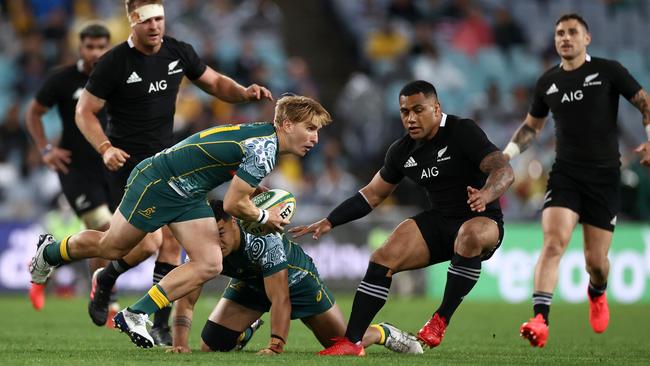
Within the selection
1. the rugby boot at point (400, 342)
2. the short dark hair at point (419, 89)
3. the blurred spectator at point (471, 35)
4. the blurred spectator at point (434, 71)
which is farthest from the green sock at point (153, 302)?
the blurred spectator at point (471, 35)

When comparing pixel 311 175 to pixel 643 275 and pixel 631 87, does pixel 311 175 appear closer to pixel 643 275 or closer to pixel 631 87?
pixel 643 275

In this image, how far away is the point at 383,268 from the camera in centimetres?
866

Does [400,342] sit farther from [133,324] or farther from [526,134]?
[526,134]

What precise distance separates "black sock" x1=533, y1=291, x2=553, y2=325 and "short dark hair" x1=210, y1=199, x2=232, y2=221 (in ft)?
8.64

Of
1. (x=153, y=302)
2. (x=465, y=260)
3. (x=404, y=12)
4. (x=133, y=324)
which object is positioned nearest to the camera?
(x=133, y=324)

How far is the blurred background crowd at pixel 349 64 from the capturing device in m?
18.3

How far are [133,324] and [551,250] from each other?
3592 millimetres

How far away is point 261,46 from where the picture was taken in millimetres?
20922

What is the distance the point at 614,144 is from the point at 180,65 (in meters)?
3.78

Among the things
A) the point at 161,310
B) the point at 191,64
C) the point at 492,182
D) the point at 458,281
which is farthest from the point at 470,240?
the point at 191,64

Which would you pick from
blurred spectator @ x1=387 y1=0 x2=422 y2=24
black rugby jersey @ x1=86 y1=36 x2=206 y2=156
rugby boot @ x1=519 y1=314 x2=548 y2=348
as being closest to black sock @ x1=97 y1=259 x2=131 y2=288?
black rugby jersey @ x1=86 y1=36 x2=206 y2=156

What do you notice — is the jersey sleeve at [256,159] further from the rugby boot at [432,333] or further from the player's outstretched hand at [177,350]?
the rugby boot at [432,333]

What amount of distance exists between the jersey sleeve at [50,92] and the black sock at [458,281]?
4.92 metres

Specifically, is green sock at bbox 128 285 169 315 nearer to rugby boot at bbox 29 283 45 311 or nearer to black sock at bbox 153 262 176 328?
black sock at bbox 153 262 176 328
